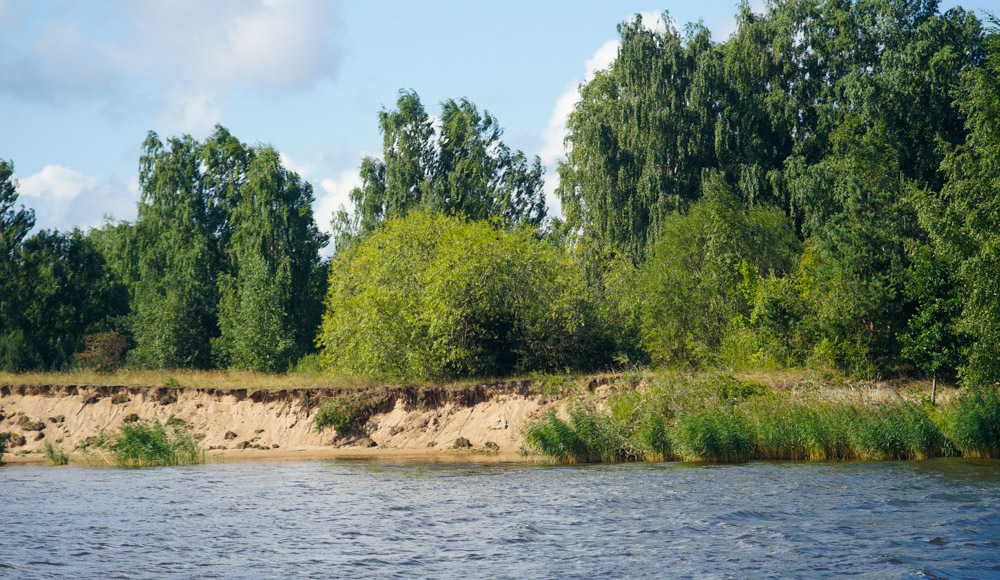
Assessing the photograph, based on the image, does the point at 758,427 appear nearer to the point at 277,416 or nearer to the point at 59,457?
the point at 277,416

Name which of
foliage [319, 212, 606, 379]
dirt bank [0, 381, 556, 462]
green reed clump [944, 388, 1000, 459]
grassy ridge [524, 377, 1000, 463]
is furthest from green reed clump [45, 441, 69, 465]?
green reed clump [944, 388, 1000, 459]

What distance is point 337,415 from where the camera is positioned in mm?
35906

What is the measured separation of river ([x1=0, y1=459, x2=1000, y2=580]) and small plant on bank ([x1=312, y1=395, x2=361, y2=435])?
11002 mm

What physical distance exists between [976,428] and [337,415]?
916 inches

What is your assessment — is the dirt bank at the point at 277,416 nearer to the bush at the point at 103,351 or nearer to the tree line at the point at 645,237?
the tree line at the point at 645,237

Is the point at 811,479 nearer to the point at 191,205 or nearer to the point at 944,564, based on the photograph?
the point at 944,564

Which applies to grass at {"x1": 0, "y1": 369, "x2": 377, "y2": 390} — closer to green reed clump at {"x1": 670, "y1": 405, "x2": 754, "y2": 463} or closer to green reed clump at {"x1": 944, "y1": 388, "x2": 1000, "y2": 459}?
green reed clump at {"x1": 670, "y1": 405, "x2": 754, "y2": 463}

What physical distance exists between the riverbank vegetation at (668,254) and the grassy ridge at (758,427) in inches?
4.0

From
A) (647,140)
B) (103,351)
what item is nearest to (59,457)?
(103,351)

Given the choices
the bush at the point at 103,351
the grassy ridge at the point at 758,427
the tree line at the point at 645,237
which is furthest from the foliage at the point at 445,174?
the grassy ridge at the point at 758,427

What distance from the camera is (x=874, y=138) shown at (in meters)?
42.2

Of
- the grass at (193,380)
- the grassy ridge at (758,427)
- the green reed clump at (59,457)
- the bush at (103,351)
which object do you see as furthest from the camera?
the bush at (103,351)

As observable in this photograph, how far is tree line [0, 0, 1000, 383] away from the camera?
30.2 meters

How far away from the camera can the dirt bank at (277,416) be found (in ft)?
110
